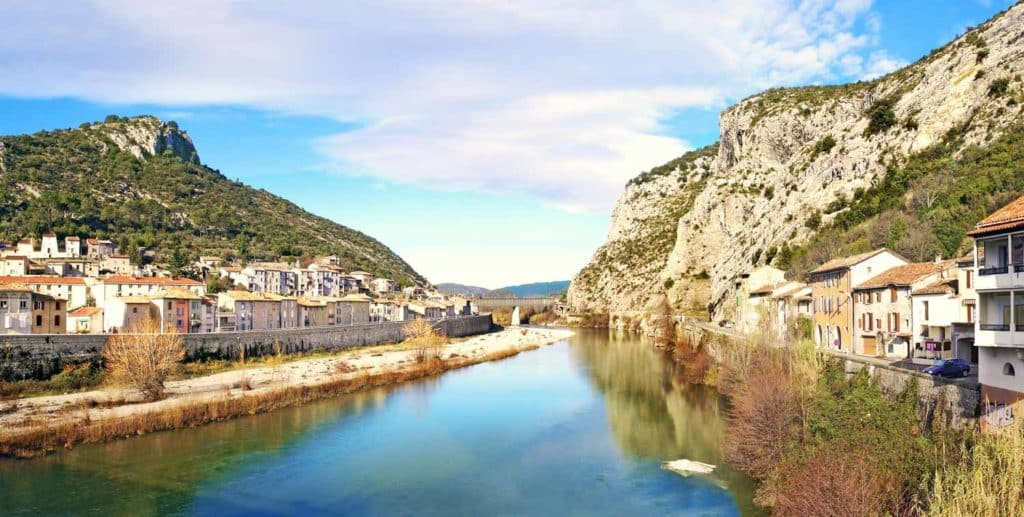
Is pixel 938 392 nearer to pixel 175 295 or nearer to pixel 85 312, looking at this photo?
pixel 175 295

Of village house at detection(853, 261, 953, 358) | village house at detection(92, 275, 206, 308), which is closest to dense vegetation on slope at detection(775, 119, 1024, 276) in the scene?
village house at detection(853, 261, 953, 358)

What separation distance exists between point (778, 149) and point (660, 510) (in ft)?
272

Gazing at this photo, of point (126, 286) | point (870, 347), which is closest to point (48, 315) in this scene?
point (126, 286)

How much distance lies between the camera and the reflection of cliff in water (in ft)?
97.5

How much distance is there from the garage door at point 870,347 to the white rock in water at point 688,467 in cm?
1282

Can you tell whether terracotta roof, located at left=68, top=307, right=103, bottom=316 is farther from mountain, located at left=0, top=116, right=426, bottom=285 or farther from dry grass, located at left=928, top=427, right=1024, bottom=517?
dry grass, located at left=928, top=427, right=1024, bottom=517

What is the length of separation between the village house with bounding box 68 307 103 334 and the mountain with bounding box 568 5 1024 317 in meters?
57.1

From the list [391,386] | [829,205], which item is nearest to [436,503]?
[391,386]

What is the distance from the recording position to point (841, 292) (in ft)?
123

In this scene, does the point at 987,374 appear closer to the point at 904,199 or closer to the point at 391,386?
the point at 391,386

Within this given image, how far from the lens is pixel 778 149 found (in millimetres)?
94250

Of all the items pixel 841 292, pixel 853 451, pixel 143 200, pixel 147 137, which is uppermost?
pixel 147 137

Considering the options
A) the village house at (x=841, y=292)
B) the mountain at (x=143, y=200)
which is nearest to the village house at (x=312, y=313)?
the mountain at (x=143, y=200)

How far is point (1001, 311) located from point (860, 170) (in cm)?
5264
